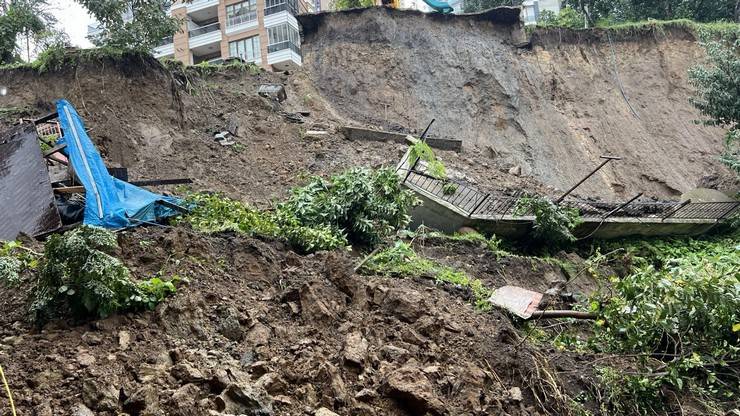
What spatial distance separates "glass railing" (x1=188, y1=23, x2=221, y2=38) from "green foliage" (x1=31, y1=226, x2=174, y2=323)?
28439 millimetres

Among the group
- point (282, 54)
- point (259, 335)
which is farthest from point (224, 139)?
point (282, 54)

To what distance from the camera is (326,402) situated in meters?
6.64

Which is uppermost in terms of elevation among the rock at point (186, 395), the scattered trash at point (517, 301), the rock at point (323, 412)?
the rock at point (186, 395)

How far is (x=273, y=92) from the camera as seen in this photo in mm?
19859

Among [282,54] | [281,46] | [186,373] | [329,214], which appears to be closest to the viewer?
[186,373]

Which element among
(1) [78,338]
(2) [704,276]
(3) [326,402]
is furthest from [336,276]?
(2) [704,276]

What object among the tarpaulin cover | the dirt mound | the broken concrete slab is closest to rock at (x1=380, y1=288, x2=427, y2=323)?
the dirt mound

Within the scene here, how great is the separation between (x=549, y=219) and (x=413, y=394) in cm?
950

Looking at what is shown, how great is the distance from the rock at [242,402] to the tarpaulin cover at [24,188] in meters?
5.00

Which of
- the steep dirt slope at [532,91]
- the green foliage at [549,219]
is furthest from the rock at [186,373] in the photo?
the steep dirt slope at [532,91]

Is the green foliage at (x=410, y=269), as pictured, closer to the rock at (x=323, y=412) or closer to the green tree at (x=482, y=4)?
the rock at (x=323, y=412)

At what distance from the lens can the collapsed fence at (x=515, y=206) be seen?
1562cm

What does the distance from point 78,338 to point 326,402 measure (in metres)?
2.31

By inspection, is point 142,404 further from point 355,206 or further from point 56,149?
point 355,206
